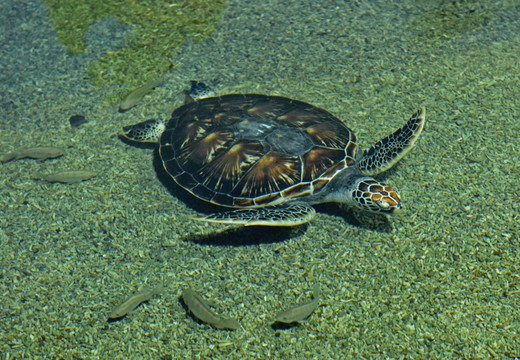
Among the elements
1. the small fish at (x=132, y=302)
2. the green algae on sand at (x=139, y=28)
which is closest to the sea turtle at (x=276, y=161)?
the small fish at (x=132, y=302)

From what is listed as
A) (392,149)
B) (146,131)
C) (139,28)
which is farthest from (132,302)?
(139,28)

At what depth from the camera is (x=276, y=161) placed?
395 cm

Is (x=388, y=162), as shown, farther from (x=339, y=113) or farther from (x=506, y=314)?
(x=506, y=314)

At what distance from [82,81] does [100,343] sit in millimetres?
3261

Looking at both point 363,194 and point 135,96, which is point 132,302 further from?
point 135,96

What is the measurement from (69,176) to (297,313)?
8.00 feet

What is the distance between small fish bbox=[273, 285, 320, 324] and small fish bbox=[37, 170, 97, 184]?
222cm

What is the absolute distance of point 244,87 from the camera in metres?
5.40

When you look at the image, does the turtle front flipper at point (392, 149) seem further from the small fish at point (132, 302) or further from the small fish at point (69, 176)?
the small fish at point (69, 176)

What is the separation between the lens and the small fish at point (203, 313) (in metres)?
3.40

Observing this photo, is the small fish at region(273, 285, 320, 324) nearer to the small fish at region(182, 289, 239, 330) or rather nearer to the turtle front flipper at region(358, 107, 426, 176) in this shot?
the small fish at region(182, 289, 239, 330)

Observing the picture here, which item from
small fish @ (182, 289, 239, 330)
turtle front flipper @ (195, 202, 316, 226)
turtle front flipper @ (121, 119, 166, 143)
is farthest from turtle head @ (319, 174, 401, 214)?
turtle front flipper @ (121, 119, 166, 143)

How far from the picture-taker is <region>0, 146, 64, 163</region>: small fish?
187 inches

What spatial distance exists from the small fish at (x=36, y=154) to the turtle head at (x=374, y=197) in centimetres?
278
